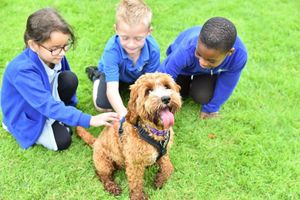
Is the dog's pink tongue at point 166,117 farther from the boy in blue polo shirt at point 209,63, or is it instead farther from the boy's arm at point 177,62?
the boy's arm at point 177,62

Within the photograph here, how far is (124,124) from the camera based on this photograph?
342 cm

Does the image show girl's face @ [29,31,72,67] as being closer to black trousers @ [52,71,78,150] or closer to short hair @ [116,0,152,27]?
A: short hair @ [116,0,152,27]

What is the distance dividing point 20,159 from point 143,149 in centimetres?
147

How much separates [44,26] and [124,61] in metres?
1.11

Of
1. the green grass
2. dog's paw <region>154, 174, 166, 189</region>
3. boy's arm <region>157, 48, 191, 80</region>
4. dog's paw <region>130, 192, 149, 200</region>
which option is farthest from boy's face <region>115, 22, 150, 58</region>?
dog's paw <region>130, 192, 149, 200</region>

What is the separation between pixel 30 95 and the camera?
348 cm

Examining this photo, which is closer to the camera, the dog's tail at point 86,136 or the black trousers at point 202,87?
the dog's tail at point 86,136

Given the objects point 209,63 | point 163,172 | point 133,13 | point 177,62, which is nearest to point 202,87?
point 177,62

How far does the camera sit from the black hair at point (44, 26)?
3336 millimetres

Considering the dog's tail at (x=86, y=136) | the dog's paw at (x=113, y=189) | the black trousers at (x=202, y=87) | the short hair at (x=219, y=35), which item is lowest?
the dog's paw at (x=113, y=189)

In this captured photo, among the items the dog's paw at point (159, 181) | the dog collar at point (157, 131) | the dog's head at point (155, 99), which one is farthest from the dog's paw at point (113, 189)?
the dog's head at point (155, 99)

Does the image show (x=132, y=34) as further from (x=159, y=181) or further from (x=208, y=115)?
(x=208, y=115)

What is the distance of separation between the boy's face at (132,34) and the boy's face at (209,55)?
534 millimetres

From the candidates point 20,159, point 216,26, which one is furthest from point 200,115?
point 20,159
